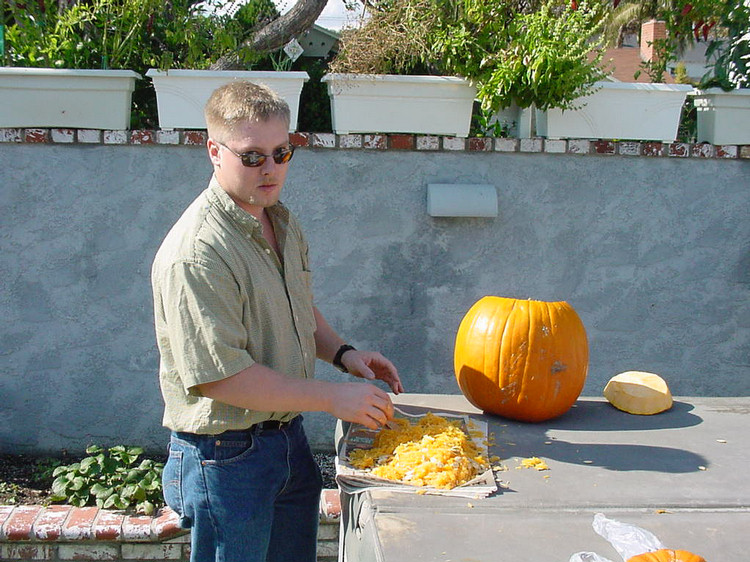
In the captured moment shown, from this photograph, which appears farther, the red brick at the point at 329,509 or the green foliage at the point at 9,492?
the green foliage at the point at 9,492

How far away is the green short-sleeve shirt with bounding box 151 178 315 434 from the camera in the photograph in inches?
73.4

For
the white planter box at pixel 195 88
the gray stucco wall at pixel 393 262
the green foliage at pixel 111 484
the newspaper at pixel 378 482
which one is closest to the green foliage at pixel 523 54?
the gray stucco wall at pixel 393 262

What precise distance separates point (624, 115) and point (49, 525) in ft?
11.2

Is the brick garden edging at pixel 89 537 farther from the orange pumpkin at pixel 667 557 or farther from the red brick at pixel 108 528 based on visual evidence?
the orange pumpkin at pixel 667 557

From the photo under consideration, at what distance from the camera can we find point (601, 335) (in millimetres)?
4438

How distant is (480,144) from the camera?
4266 millimetres

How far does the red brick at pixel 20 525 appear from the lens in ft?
10.5

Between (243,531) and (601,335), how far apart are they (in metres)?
2.88

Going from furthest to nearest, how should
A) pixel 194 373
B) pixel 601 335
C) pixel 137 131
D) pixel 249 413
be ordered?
pixel 601 335
pixel 137 131
pixel 249 413
pixel 194 373

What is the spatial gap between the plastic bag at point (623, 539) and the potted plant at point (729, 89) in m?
3.21

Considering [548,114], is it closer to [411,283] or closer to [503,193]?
[503,193]

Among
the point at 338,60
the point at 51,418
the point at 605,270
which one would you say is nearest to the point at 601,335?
the point at 605,270

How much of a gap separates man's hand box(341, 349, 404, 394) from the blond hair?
77cm

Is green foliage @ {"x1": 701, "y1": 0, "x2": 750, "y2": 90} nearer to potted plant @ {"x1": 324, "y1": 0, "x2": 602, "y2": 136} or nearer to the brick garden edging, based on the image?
potted plant @ {"x1": 324, "y1": 0, "x2": 602, "y2": 136}
